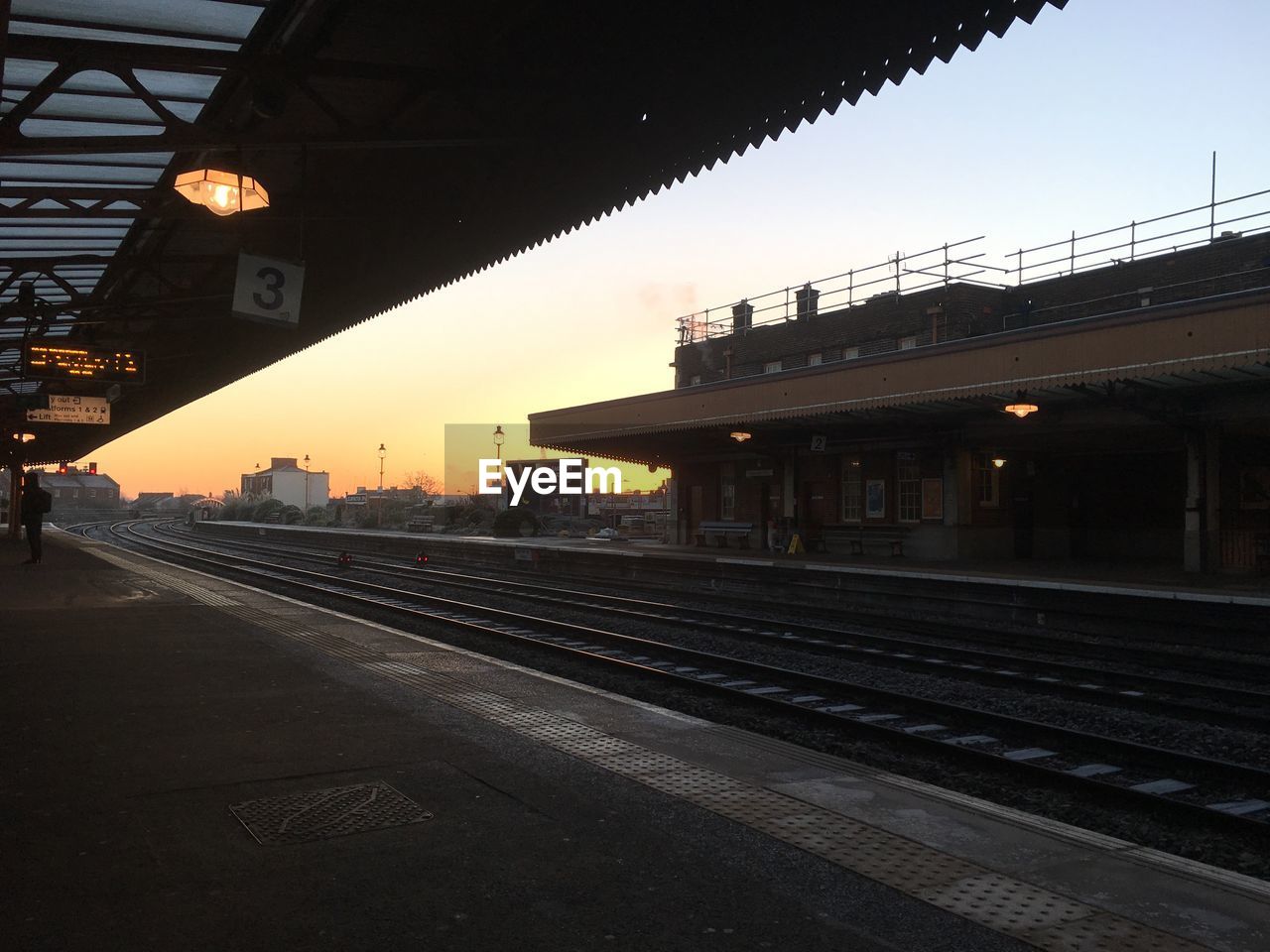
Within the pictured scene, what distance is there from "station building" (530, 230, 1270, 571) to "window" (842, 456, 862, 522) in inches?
2.0

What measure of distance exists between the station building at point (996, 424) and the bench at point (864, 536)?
0.05m

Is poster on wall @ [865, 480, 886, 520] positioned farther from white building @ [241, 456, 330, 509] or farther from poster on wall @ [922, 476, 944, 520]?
white building @ [241, 456, 330, 509]

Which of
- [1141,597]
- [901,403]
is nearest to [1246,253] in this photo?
[901,403]

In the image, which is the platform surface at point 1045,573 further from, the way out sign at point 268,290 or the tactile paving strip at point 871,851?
the way out sign at point 268,290

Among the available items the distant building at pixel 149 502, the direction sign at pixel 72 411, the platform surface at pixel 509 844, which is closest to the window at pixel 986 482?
the platform surface at pixel 509 844

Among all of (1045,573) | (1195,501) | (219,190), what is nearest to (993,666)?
(1045,573)

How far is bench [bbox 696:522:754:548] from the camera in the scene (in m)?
31.4

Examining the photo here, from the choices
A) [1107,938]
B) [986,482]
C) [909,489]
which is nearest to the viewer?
[1107,938]

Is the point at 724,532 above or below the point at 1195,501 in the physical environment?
below

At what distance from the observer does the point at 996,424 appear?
23.3 meters

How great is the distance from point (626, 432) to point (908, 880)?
27.0 metres

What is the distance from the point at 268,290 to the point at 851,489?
20771mm

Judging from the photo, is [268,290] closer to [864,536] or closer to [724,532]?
[864,536]

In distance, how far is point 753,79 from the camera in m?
6.23
